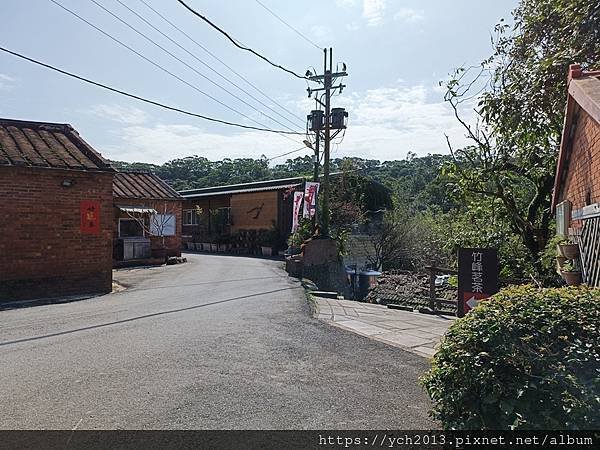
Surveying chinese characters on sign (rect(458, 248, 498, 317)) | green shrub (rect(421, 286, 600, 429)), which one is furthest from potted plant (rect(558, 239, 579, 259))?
green shrub (rect(421, 286, 600, 429))

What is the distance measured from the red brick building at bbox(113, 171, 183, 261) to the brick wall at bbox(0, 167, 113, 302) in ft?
27.2

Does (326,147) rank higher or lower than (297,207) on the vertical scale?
higher

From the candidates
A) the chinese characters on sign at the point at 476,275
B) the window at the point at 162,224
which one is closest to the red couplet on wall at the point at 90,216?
the window at the point at 162,224

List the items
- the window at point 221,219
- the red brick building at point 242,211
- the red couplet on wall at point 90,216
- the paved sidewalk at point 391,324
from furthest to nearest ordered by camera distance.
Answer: the window at point 221,219
the red brick building at point 242,211
the red couplet on wall at point 90,216
the paved sidewalk at point 391,324

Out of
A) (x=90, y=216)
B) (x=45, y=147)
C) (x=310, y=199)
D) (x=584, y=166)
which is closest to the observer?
(x=584, y=166)

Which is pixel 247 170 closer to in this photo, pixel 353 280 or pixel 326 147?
pixel 326 147

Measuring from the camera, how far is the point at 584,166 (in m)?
6.18

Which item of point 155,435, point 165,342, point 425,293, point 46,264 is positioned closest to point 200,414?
point 155,435

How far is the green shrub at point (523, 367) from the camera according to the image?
2.62 metres

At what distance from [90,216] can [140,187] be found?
1078 centimetres

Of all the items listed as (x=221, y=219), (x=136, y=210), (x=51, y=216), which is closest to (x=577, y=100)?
(x=51, y=216)

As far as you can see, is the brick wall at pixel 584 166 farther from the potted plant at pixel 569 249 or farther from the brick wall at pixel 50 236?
the brick wall at pixel 50 236

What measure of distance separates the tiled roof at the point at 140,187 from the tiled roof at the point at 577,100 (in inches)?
736

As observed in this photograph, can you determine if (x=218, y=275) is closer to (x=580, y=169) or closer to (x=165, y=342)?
(x=165, y=342)
